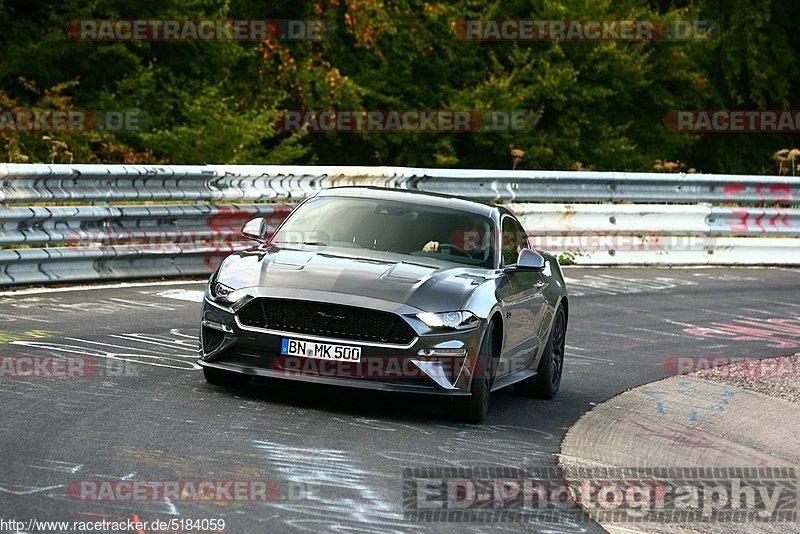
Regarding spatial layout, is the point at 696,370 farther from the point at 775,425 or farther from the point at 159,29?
the point at 159,29

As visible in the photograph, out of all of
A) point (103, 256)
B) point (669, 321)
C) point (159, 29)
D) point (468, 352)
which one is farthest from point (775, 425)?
point (159, 29)

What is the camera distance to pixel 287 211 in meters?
17.6

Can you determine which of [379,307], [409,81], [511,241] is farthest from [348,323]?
[409,81]

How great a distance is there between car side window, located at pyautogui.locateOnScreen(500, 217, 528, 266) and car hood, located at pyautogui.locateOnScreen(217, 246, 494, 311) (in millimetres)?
748

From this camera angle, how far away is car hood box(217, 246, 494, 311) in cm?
905

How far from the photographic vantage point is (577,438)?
920cm

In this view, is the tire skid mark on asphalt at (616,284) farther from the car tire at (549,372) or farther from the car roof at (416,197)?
the car roof at (416,197)

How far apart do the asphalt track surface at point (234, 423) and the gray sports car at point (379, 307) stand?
10.7 inches

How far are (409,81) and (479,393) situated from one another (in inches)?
1097

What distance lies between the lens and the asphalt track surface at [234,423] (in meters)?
6.46

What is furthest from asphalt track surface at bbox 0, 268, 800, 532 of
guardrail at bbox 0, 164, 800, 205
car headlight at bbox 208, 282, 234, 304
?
guardrail at bbox 0, 164, 800, 205

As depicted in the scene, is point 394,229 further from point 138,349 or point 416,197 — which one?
point 138,349

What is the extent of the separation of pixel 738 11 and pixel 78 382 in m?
32.3

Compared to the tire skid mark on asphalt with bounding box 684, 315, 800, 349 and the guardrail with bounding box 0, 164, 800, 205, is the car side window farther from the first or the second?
the guardrail with bounding box 0, 164, 800, 205
